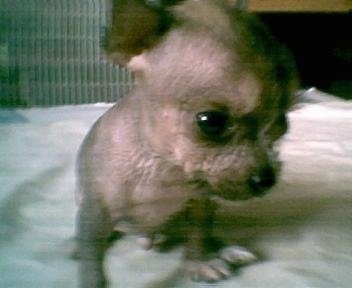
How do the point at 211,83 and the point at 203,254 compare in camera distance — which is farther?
the point at 203,254

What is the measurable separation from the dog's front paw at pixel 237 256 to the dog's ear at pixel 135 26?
22cm

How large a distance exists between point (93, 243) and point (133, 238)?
0.28 ft

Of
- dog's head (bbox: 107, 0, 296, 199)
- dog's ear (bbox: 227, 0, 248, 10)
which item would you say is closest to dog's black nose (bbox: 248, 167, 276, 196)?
dog's head (bbox: 107, 0, 296, 199)

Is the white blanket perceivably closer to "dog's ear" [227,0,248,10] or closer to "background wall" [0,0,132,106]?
"background wall" [0,0,132,106]

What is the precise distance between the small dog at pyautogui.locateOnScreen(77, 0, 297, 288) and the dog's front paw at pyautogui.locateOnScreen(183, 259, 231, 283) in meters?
0.06

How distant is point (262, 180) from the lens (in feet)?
1.72

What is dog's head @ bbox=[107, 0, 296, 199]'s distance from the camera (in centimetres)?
49

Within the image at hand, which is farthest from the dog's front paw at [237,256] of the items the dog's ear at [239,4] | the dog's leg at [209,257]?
the dog's ear at [239,4]

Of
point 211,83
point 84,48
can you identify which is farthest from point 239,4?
point 84,48

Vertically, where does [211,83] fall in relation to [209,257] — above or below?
above

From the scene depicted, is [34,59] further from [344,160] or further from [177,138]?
[344,160]

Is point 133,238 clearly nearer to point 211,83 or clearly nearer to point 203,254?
point 203,254

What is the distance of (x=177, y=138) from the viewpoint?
1.71ft

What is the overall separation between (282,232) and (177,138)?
23 centimetres
